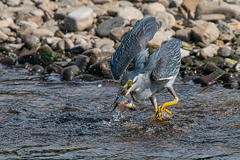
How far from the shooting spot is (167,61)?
6.38 meters

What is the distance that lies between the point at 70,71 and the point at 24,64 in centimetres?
202

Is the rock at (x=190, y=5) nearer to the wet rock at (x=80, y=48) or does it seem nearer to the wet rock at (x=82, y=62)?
the wet rock at (x=80, y=48)

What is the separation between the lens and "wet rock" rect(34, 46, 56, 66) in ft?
35.9

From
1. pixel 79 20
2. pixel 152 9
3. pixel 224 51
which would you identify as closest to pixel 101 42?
pixel 79 20

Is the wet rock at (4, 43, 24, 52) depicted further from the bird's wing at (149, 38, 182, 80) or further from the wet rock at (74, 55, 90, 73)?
the bird's wing at (149, 38, 182, 80)

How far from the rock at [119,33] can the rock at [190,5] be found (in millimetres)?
3508

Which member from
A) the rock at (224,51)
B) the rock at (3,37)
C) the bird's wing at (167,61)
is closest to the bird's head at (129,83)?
the bird's wing at (167,61)

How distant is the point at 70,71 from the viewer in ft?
32.4

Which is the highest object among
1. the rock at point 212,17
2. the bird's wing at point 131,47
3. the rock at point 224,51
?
the bird's wing at point 131,47

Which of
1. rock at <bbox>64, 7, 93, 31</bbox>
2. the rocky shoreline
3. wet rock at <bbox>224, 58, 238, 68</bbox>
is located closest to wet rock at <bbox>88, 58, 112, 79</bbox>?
the rocky shoreline

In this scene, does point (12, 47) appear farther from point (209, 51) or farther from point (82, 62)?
point (209, 51)

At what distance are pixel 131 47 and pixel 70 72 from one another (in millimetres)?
4160

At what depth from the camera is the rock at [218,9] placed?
13164mm

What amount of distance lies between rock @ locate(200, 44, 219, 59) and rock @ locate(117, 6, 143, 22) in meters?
3.34
